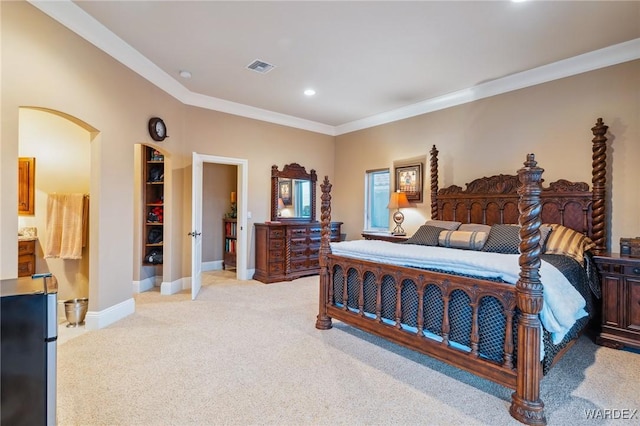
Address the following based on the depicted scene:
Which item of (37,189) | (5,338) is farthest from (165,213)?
(5,338)

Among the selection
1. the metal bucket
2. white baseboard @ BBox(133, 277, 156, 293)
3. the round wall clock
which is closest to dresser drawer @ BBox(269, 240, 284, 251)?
white baseboard @ BBox(133, 277, 156, 293)

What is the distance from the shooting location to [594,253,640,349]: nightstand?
280 centimetres

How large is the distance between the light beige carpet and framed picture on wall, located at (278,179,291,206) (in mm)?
3003

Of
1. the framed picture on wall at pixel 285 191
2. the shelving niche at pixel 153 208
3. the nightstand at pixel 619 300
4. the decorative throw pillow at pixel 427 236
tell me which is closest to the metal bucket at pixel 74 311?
the shelving niche at pixel 153 208

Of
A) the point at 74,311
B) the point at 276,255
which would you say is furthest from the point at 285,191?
the point at 74,311

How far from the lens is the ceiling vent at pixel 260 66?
149 inches

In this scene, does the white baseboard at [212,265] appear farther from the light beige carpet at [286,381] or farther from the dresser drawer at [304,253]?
the light beige carpet at [286,381]

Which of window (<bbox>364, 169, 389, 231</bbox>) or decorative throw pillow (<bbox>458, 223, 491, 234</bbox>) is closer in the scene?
decorative throw pillow (<bbox>458, 223, 491, 234</bbox>)

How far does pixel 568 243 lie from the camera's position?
331 centimetres

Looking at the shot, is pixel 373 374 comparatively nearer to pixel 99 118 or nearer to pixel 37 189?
pixel 99 118

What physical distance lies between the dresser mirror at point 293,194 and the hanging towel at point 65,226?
299 cm

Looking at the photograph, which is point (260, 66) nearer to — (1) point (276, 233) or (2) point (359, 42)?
(2) point (359, 42)

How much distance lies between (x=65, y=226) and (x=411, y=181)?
4774 mm

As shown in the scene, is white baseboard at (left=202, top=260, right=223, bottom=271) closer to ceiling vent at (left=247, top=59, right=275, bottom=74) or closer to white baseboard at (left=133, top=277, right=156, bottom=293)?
white baseboard at (left=133, top=277, right=156, bottom=293)
